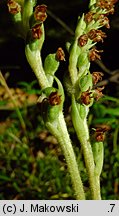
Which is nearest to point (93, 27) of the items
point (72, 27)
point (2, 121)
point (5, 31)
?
point (2, 121)

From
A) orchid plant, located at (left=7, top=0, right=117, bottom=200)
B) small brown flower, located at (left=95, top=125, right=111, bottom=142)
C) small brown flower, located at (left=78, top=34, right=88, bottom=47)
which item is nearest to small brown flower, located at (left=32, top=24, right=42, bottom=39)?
orchid plant, located at (left=7, top=0, right=117, bottom=200)

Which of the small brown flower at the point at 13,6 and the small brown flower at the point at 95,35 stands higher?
the small brown flower at the point at 13,6

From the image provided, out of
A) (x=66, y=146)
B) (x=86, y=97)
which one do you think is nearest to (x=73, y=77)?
(x=86, y=97)

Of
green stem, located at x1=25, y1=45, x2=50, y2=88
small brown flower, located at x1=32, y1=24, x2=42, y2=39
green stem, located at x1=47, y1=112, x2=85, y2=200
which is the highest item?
small brown flower, located at x1=32, y1=24, x2=42, y2=39

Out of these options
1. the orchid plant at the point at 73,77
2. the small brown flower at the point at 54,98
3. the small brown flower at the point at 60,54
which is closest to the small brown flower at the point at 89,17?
the orchid plant at the point at 73,77

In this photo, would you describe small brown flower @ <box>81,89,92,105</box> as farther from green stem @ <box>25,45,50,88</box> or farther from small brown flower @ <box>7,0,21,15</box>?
small brown flower @ <box>7,0,21,15</box>

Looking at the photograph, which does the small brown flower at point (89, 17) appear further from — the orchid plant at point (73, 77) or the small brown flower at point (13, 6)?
the small brown flower at point (13, 6)

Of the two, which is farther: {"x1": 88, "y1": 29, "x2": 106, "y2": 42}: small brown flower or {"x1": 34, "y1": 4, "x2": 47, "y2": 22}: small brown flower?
{"x1": 88, "y1": 29, "x2": 106, "y2": 42}: small brown flower

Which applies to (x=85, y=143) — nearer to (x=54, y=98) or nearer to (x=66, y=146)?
(x=66, y=146)
